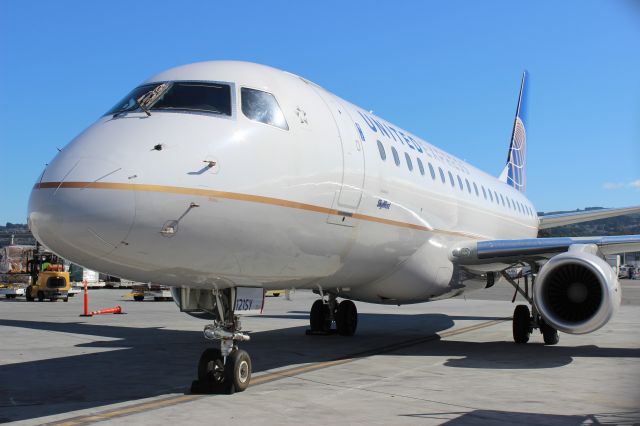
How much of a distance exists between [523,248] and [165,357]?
658 centimetres

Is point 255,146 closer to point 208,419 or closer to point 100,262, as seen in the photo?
point 100,262

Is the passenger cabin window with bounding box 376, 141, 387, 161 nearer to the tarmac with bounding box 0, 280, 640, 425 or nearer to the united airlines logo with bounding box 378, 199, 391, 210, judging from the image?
the united airlines logo with bounding box 378, 199, 391, 210

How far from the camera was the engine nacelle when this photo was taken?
394 inches

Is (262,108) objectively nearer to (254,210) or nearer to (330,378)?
(254,210)

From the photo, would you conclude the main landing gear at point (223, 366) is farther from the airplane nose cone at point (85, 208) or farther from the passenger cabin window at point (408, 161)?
the passenger cabin window at point (408, 161)

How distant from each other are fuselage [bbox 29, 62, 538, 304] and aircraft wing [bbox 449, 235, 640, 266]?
1.42 m

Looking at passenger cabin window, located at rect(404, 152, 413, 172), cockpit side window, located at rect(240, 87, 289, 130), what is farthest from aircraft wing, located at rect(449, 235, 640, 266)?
cockpit side window, located at rect(240, 87, 289, 130)

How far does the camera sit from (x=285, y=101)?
27.5 feet

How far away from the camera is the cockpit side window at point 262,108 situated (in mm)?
7809

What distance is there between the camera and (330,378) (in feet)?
29.5

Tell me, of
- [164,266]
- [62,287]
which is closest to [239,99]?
[164,266]

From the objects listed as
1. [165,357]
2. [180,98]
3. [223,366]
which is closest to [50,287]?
[165,357]

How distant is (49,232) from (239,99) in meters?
2.71

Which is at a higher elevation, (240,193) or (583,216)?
(583,216)
